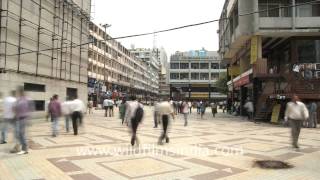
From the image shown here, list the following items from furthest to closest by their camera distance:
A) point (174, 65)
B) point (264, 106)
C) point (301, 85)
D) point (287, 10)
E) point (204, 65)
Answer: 1. point (204, 65)
2. point (174, 65)
3. point (287, 10)
4. point (264, 106)
5. point (301, 85)

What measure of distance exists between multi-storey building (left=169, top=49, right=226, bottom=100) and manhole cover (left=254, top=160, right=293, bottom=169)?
88661 millimetres

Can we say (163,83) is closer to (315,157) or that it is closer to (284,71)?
(284,71)

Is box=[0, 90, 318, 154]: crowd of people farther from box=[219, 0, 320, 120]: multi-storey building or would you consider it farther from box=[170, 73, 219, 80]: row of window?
box=[170, 73, 219, 80]: row of window

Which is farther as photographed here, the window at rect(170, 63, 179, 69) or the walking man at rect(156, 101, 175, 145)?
the window at rect(170, 63, 179, 69)

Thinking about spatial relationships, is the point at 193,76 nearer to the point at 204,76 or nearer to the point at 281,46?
the point at 204,76

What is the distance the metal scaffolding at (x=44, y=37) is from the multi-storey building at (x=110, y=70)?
19717 millimetres

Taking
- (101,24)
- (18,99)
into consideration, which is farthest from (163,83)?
(18,99)

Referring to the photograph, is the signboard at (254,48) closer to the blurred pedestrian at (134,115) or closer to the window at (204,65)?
the blurred pedestrian at (134,115)

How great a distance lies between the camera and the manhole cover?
29.9ft

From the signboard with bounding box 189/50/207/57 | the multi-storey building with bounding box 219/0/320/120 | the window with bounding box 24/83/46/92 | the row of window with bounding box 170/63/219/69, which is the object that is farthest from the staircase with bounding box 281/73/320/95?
the signboard with bounding box 189/50/207/57

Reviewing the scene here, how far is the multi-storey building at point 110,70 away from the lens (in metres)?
73.1

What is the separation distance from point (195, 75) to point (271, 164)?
93878 mm

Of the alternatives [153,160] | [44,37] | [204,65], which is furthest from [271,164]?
[204,65]

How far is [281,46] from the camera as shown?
1467 inches
